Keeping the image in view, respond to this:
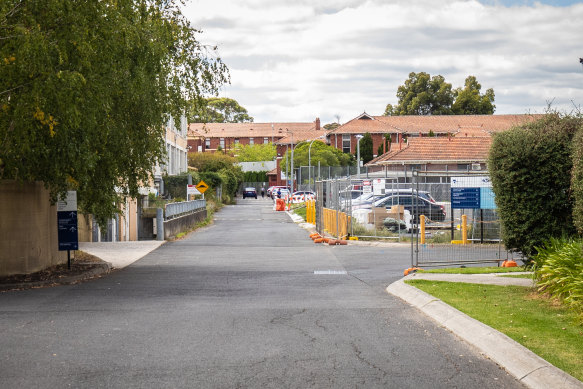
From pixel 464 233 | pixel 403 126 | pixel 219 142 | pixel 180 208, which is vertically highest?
pixel 219 142

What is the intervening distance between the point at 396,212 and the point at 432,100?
85.7m

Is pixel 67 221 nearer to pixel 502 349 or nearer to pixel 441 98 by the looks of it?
pixel 502 349

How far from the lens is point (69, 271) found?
17.3m

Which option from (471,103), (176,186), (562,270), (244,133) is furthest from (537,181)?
(244,133)

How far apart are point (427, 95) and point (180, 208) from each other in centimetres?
7810

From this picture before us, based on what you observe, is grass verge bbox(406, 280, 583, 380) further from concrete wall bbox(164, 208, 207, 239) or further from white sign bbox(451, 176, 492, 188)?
concrete wall bbox(164, 208, 207, 239)

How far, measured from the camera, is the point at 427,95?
109m

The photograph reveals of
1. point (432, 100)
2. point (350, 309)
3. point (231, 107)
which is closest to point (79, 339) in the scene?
point (350, 309)

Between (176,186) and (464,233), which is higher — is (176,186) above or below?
above

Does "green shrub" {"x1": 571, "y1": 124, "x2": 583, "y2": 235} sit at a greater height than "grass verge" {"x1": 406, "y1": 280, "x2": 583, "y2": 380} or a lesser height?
greater

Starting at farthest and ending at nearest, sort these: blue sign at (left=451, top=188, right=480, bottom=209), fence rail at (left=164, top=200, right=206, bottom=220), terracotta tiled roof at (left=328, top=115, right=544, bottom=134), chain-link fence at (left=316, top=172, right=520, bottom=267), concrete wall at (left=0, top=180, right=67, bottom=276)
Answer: terracotta tiled roof at (left=328, top=115, right=544, bottom=134), fence rail at (left=164, top=200, right=206, bottom=220), blue sign at (left=451, top=188, right=480, bottom=209), chain-link fence at (left=316, top=172, right=520, bottom=267), concrete wall at (left=0, top=180, right=67, bottom=276)

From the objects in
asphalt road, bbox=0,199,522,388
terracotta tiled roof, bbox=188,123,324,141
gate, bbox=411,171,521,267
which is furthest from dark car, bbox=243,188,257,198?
asphalt road, bbox=0,199,522,388

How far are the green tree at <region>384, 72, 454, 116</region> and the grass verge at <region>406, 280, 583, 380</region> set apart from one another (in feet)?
322

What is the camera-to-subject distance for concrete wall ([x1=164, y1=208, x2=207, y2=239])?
104 feet
